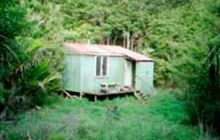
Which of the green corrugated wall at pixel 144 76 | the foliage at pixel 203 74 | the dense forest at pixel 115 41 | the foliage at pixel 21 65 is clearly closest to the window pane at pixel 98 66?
the dense forest at pixel 115 41

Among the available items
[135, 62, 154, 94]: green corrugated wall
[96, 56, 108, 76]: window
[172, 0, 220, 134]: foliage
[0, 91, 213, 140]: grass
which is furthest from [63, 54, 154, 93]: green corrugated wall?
[172, 0, 220, 134]: foliage

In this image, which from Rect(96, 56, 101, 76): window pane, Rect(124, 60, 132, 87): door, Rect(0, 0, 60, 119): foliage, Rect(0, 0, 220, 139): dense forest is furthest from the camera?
Rect(124, 60, 132, 87): door

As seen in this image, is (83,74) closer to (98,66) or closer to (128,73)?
(98,66)

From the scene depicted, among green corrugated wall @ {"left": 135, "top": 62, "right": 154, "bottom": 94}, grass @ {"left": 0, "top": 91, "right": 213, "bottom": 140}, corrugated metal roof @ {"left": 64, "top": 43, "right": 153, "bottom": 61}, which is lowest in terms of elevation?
grass @ {"left": 0, "top": 91, "right": 213, "bottom": 140}

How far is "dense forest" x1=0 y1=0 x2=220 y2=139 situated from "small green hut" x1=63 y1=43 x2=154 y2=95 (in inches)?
37.8

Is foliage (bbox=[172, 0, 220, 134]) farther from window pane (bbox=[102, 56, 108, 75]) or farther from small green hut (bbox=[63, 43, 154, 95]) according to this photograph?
window pane (bbox=[102, 56, 108, 75])

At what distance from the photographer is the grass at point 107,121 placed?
993 cm

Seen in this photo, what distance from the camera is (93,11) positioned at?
2681cm

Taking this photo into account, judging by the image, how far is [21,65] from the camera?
13.2 m

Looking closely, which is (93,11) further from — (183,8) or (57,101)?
(57,101)

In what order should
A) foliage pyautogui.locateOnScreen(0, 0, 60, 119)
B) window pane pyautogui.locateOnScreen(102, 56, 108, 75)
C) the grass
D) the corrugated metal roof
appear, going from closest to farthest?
foliage pyautogui.locateOnScreen(0, 0, 60, 119) < the grass < the corrugated metal roof < window pane pyautogui.locateOnScreen(102, 56, 108, 75)

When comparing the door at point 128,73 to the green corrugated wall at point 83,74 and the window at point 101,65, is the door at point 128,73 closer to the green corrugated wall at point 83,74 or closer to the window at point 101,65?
the green corrugated wall at point 83,74

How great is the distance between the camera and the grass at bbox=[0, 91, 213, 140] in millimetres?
9930

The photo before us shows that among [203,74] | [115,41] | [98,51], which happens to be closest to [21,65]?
[203,74]
